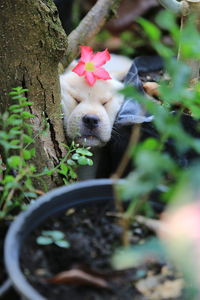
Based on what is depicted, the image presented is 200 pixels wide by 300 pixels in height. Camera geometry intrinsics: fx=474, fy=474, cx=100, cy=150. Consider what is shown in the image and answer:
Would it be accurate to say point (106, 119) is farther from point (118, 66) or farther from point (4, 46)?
point (118, 66)

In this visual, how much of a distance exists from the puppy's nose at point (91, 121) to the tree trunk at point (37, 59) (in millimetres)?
137

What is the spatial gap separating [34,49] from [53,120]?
0.21m

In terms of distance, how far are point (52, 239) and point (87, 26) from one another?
3.38ft

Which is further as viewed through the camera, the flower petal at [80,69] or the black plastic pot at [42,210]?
the flower petal at [80,69]

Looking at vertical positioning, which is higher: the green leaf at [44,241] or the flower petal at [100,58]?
the green leaf at [44,241]

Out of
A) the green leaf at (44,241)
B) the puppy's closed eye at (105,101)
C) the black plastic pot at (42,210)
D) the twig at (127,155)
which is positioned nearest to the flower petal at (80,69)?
the puppy's closed eye at (105,101)

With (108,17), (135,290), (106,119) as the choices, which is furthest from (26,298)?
(108,17)

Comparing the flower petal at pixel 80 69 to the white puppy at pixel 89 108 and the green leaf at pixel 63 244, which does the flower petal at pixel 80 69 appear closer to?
the white puppy at pixel 89 108

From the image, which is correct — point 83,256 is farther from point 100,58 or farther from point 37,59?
point 100,58

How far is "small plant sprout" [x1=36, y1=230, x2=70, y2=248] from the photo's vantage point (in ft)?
2.70

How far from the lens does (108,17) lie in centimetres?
171

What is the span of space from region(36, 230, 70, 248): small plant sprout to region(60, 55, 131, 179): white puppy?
0.59 metres

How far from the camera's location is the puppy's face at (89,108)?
1443 mm

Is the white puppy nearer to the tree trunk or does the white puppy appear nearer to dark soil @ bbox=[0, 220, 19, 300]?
the tree trunk
